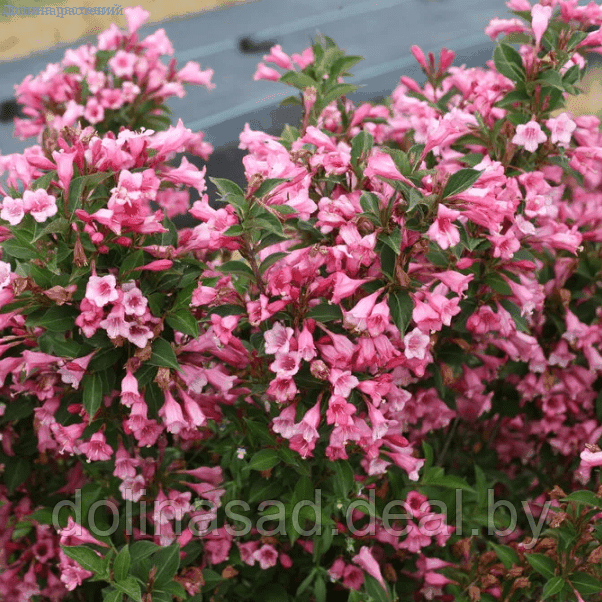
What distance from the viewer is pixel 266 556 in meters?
2.32

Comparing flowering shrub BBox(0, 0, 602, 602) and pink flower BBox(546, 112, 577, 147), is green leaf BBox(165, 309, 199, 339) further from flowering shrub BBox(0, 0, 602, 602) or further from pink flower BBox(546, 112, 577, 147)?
pink flower BBox(546, 112, 577, 147)

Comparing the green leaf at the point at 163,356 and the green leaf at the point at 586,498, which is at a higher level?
the green leaf at the point at 163,356

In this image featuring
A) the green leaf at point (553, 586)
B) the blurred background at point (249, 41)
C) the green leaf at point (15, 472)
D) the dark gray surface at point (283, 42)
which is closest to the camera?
the green leaf at point (553, 586)

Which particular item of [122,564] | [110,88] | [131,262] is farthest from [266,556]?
[110,88]

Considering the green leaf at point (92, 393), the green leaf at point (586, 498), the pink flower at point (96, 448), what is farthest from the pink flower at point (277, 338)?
the green leaf at point (586, 498)

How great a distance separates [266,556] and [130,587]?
0.60m

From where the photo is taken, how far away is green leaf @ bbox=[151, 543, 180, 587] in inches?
77.3

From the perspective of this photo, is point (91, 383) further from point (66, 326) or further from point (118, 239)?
point (118, 239)

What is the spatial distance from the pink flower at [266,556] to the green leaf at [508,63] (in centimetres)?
170

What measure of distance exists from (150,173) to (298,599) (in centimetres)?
151

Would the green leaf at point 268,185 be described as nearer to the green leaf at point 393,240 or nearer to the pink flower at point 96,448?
the green leaf at point 393,240

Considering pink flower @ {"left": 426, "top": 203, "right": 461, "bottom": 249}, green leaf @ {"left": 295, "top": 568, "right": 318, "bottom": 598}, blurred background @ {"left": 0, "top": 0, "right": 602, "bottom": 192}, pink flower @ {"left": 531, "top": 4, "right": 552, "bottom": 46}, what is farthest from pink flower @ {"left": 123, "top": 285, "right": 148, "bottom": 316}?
blurred background @ {"left": 0, "top": 0, "right": 602, "bottom": 192}

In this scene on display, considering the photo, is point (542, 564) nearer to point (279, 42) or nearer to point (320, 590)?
point (320, 590)

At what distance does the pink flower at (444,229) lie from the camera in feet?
5.47
